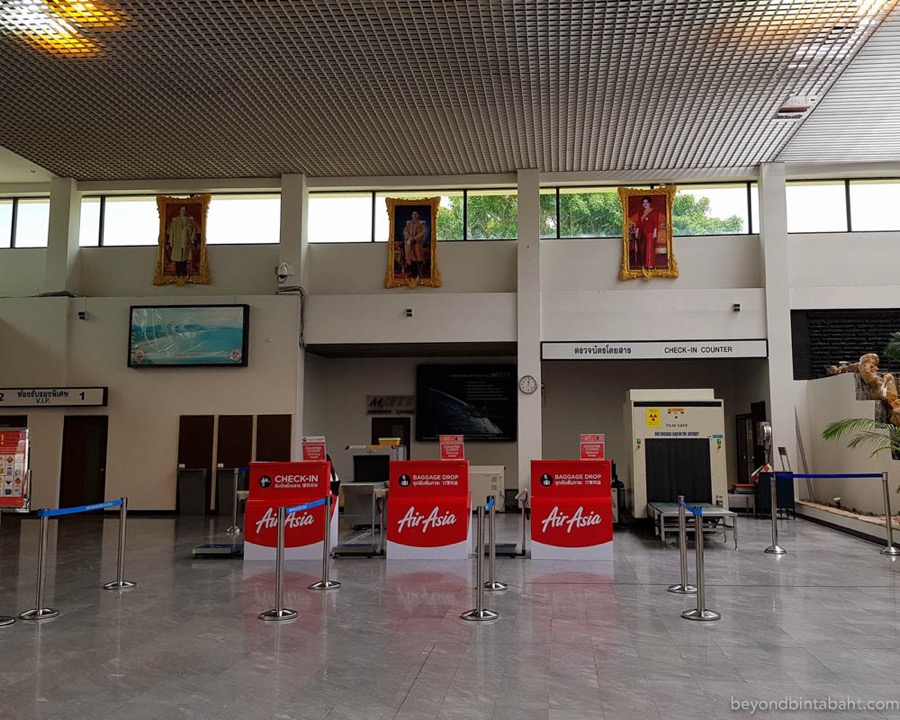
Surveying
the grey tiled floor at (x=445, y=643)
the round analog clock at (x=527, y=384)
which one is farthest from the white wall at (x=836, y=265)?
the grey tiled floor at (x=445, y=643)

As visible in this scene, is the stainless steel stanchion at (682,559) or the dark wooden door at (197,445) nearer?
the stainless steel stanchion at (682,559)

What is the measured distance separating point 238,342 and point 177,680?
11.2m

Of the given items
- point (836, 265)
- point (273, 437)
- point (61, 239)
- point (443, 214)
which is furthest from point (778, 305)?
point (61, 239)

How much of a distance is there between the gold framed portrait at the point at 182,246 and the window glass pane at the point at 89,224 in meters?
1.67

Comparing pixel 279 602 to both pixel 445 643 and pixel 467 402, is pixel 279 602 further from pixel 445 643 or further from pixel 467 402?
pixel 467 402

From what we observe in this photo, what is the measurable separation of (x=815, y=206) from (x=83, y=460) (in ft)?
53.7

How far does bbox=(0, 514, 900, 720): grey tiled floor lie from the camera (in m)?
4.24

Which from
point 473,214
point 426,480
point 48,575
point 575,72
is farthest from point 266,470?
point 473,214

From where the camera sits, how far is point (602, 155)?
575 inches

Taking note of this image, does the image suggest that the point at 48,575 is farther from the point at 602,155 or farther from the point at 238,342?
the point at 602,155

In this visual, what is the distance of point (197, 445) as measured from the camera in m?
15.2

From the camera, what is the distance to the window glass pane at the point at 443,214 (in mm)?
16188

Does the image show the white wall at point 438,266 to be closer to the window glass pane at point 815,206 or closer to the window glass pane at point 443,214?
the window glass pane at point 443,214
